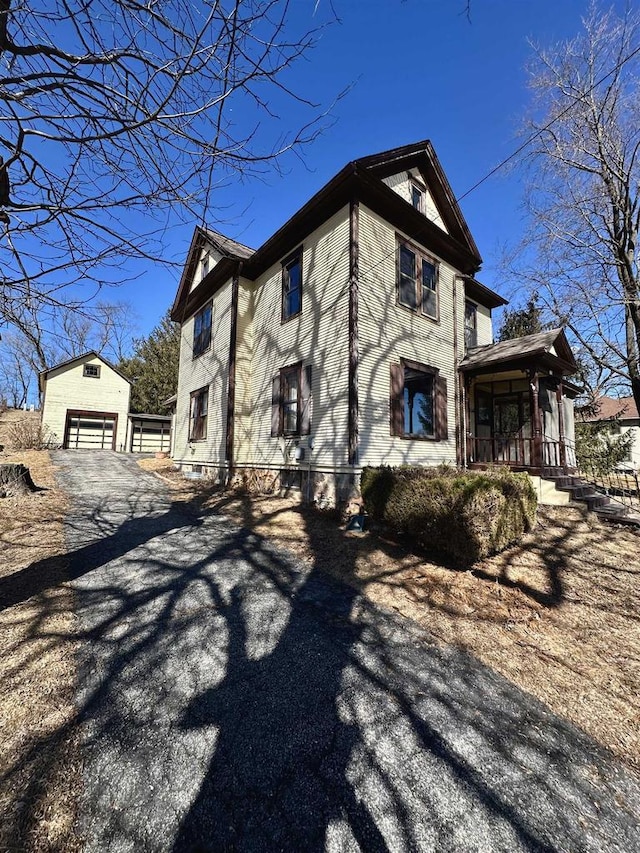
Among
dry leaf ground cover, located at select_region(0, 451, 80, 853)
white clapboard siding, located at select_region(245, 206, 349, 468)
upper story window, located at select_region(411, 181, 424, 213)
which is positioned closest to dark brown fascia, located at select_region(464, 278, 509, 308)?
upper story window, located at select_region(411, 181, 424, 213)

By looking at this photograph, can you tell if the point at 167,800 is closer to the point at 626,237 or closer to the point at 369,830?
the point at 369,830

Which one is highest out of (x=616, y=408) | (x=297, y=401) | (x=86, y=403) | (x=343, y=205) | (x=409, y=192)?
→ (x=409, y=192)

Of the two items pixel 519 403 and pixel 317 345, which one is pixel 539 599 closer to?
pixel 317 345

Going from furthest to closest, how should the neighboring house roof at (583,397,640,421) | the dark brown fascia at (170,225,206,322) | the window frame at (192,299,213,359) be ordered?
the neighboring house roof at (583,397,640,421), the window frame at (192,299,213,359), the dark brown fascia at (170,225,206,322)

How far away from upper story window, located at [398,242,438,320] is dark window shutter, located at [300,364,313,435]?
3.10 m

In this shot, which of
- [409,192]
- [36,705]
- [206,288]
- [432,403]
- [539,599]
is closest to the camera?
[36,705]

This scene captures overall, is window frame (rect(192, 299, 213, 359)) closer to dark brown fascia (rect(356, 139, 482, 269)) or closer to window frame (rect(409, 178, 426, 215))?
dark brown fascia (rect(356, 139, 482, 269))

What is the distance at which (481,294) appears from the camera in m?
13.4

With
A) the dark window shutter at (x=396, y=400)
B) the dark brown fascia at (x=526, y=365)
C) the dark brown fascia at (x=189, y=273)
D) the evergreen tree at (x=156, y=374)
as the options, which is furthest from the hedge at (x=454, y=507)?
the evergreen tree at (x=156, y=374)

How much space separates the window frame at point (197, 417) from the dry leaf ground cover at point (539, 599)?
265 inches

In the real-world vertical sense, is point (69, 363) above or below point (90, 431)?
above

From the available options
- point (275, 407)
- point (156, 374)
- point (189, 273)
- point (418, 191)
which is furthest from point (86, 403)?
point (418, 191)

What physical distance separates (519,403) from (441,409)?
13.8 feet

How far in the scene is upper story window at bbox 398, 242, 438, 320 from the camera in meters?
9.92
